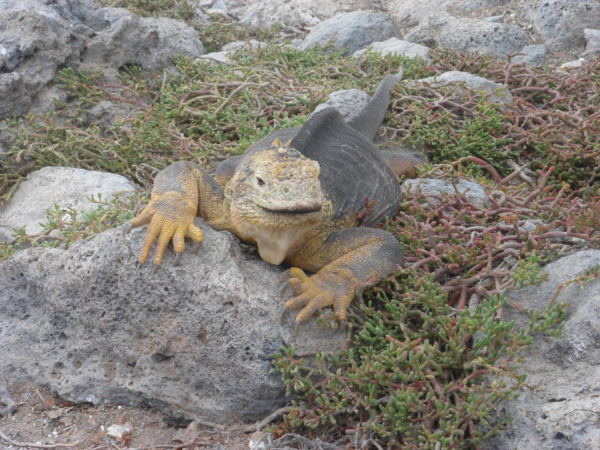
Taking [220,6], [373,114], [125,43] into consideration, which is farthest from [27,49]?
[220,6]

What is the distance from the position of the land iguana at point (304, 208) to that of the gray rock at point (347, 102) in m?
1.02

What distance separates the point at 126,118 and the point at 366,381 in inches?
144

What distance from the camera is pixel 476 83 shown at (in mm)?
5602

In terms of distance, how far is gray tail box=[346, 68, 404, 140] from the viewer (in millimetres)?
4691

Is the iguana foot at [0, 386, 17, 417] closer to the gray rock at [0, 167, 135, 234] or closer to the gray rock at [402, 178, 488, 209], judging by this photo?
the gray rock at [0, 167, 135, 234]

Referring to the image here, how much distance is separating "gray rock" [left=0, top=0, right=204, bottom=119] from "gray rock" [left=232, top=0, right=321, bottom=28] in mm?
2372

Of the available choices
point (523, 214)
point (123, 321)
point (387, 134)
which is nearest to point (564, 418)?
point (523, 214)

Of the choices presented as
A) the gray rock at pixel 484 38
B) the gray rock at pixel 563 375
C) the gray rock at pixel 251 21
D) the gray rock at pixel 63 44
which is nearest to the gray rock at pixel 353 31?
the gray rock at pixel 484 38

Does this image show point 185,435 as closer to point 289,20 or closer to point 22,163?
point 22,163

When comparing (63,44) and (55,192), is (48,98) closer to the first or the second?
(63,44)

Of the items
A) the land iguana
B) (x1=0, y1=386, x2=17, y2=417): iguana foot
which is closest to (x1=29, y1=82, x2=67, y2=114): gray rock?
the land iguana

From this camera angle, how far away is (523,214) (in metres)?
3.59

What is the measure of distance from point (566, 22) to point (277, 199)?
21.7 ft

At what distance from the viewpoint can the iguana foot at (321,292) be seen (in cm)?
283
